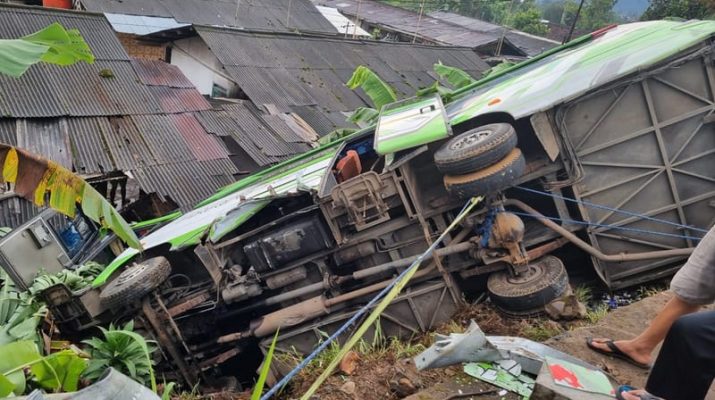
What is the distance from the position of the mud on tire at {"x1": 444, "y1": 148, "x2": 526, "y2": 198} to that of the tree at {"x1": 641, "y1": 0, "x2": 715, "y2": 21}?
71.7 ft

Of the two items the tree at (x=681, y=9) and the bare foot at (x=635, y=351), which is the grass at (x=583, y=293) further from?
the tree at (x=681, y=9)

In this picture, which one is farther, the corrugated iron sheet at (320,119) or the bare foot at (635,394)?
the corrugated iron sheet at (320,119)

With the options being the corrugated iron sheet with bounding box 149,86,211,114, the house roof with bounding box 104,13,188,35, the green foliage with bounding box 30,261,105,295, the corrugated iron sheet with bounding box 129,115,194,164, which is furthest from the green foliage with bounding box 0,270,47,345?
the house roof with bounding box 104,13,188,35

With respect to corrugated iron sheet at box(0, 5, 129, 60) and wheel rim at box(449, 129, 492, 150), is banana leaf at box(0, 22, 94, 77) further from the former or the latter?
corrugated iron sheet at box(0, 5, 129, 60)

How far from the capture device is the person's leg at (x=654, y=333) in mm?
2775

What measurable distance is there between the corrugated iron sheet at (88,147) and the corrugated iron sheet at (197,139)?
1620mm

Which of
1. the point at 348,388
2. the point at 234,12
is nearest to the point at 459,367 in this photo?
the point at 348,388

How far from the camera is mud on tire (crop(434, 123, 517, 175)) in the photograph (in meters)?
4.04

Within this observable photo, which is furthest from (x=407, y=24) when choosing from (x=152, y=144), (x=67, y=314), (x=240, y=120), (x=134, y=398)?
(x=134, y=398)

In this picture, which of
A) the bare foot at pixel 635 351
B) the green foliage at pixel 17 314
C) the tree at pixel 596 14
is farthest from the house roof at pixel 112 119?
the tree at pixel 596 14

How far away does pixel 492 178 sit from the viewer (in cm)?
405

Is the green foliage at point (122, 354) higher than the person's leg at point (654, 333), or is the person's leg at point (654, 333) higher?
the green foliage at point (122, 354)

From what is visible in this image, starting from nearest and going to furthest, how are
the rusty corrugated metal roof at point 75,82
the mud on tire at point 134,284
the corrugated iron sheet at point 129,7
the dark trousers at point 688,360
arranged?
1. the dark trousers at point 688,360
2. the mud on tire at point 134,284
3. the rusty corrugated metal roof at point 75,82
4. the corrugated iron sheet at point 129,7

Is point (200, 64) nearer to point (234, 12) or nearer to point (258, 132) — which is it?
point (258, 132)
